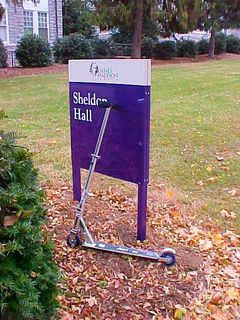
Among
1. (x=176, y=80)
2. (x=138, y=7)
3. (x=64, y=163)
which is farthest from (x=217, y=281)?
(x=138, y=7)

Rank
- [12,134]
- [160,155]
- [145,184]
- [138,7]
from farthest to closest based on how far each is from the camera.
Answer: [138,7] < [160,155] < [145,184] < [12,134]

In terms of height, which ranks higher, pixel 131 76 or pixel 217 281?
pixel 131 76

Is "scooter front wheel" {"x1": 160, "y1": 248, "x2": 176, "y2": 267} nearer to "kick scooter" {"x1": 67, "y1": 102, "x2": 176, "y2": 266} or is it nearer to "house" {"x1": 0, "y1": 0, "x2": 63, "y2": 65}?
"kick scooter" {"x1": 67, "y1": 102, "x2": 176, "y2": 266}

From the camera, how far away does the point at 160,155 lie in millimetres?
5469

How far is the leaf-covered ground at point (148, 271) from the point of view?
2438mm

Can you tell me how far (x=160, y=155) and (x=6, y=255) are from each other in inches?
154

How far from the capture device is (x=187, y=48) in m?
25.9

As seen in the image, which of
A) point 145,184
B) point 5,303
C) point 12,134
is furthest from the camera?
point 145,184

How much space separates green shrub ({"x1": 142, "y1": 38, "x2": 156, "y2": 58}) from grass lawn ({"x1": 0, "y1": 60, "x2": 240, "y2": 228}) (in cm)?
1296

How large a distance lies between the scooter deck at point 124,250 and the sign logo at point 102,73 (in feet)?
3.85

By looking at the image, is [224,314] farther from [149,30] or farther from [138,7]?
[149,30]

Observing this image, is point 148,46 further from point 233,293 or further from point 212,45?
point 233,293

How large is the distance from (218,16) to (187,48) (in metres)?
2.82

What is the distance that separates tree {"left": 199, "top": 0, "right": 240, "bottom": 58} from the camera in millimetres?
25469
